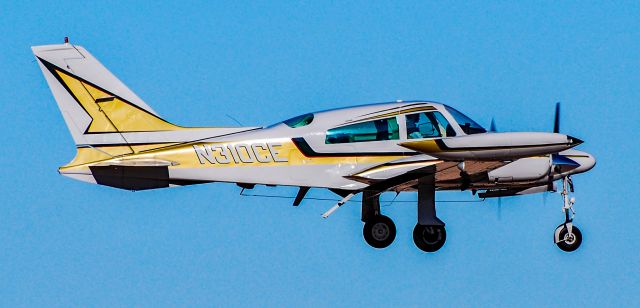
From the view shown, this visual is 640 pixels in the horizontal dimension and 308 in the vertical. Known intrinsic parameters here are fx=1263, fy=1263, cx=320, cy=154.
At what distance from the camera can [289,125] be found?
26.1 metres

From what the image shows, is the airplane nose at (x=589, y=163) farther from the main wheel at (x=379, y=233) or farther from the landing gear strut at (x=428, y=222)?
the main wheel at (x=379, y=233)

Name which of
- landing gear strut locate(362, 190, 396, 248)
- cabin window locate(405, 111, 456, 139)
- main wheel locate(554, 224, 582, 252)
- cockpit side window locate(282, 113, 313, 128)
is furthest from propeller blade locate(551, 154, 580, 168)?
cockpit side window locate(282, 113, 313, 128)

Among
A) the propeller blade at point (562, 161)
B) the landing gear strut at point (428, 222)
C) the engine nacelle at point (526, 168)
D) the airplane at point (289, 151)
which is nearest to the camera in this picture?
the airplane at point (289, 151)

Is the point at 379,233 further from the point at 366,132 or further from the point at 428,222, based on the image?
the point at 366,132

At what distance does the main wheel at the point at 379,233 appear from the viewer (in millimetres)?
27281

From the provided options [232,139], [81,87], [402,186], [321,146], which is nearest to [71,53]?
[81,87]

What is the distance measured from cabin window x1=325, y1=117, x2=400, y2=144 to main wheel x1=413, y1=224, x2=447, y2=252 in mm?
2149

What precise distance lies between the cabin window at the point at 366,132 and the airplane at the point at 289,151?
0.02 meters

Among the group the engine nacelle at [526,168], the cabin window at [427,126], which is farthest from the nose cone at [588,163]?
the cabin window at [427,126]

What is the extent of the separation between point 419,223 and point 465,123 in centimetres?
228

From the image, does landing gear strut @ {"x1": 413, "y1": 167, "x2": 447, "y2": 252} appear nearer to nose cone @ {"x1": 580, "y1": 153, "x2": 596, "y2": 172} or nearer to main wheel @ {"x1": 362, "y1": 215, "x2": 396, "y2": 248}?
main wheel @ {"x1": 362, "y1": 215, "x2": 396, "y2": 248}

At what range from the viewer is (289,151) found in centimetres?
2586

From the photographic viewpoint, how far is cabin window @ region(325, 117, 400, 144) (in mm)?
25781

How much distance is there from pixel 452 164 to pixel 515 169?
171 cm
